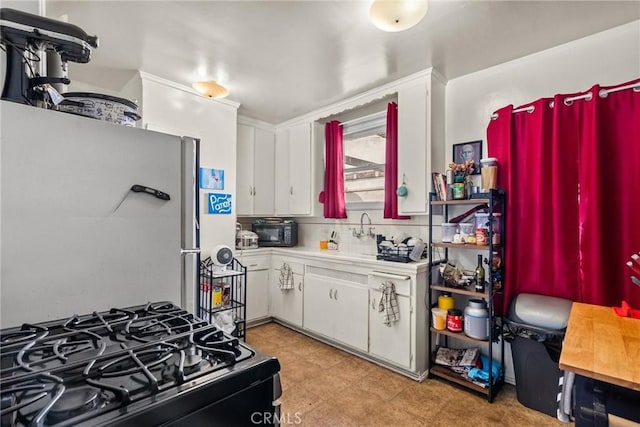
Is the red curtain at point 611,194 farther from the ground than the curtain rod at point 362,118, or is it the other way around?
the curtain rod at point 362,118

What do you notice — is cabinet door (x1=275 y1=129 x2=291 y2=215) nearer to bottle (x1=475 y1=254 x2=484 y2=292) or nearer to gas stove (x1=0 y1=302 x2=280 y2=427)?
bottle (x1=475 y1=254 x2=484 y2=292)

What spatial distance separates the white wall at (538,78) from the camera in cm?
198

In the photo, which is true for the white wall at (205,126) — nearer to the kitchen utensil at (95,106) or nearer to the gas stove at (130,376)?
the kitchen utensil at (95,106)

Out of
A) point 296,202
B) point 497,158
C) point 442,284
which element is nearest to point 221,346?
point 442,284

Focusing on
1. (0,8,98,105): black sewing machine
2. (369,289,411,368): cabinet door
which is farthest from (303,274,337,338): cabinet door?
(0,8,98,105): black sewing machine

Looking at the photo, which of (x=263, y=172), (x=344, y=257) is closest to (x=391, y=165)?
(x=344, y=257)

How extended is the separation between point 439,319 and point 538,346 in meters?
0.63

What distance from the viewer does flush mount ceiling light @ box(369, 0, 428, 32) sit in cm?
159

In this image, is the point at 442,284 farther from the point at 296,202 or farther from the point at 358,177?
the point at 296,202

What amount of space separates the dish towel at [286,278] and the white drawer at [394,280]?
1080 millimetres

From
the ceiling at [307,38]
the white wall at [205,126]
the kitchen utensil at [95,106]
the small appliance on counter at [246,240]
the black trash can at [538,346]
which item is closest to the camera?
the kitchen utensil at [95,106]

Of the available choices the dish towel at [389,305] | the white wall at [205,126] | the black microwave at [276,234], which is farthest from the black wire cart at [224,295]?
the dish towel at [389,305]

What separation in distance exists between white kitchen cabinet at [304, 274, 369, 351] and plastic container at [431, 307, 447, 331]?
560 millimetres

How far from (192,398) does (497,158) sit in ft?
8.33
